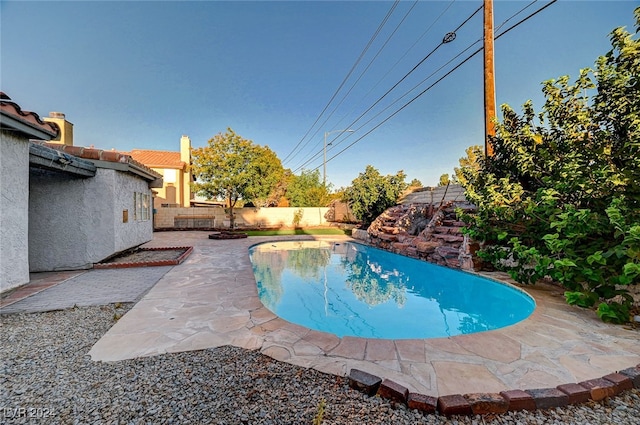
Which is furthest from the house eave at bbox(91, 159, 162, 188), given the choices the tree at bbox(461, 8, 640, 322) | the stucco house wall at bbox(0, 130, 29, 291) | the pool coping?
the tree at bbox(461, 8, 640, 322)

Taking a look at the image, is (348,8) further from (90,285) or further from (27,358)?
(27,358)

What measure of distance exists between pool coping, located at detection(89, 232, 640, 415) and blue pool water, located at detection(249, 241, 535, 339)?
131 centimetres

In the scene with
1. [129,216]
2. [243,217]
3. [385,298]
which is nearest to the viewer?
[385,298]

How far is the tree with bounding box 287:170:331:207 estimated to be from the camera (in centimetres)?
2822

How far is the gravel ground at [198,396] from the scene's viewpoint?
2191 millimetres

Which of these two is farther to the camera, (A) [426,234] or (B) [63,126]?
(A) [426,234]

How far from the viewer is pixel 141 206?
35.6ft

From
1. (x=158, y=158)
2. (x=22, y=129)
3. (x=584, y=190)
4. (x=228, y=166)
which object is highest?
(x=158, y=158)

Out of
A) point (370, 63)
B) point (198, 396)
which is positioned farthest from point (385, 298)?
point (370, 63)

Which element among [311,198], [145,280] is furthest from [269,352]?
[311,198]

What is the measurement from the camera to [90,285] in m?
6.20

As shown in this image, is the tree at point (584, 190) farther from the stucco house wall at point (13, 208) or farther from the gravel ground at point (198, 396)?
the stucco house wall at point (13, 208)

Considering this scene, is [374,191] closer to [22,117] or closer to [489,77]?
[489,77]

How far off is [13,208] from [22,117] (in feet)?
5.92
